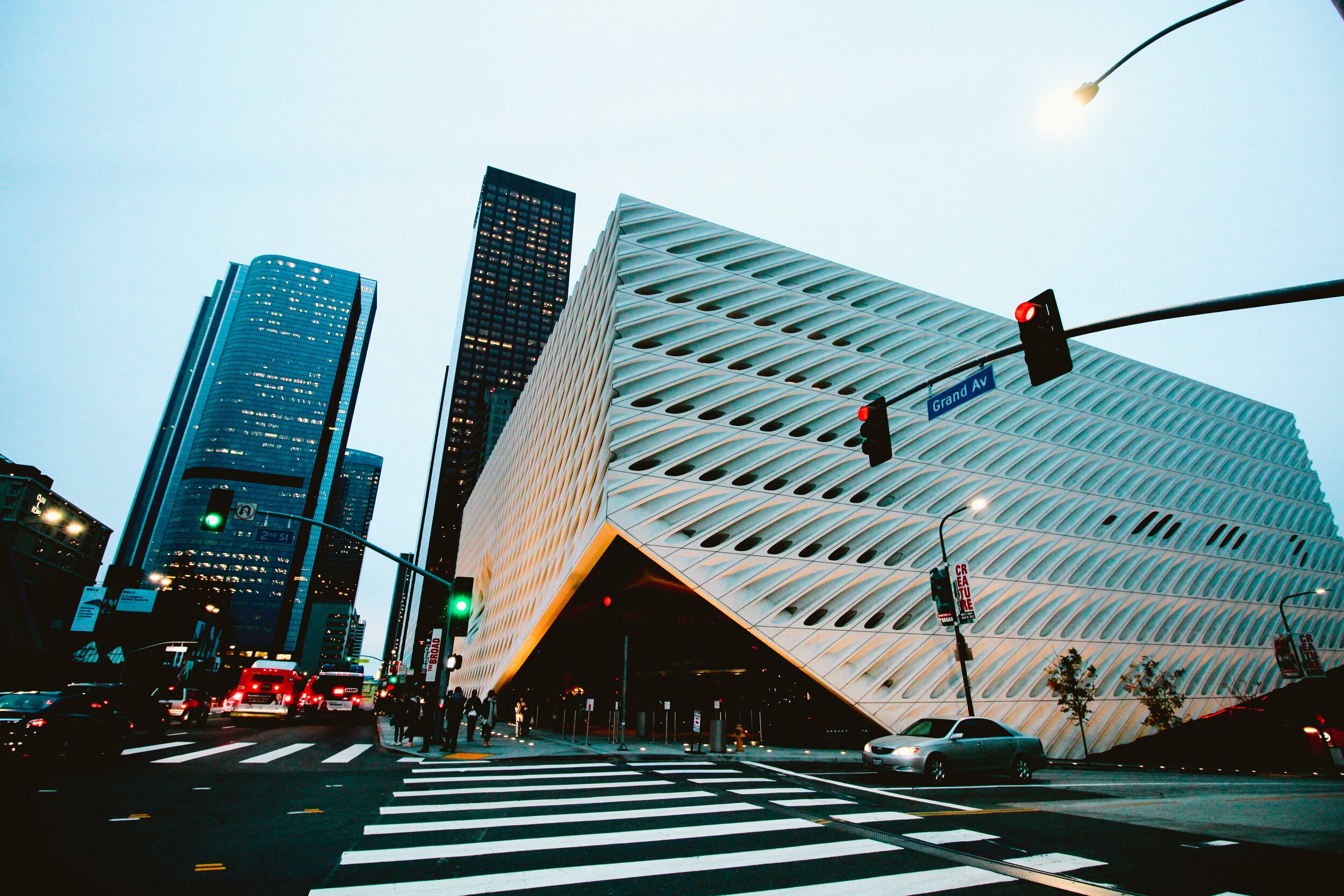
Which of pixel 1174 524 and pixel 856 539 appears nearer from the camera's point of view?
pixel 856 539

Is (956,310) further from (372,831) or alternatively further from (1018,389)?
(372,831)

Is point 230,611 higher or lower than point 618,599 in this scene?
higher

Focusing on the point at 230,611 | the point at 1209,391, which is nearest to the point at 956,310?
the point at 1209,391

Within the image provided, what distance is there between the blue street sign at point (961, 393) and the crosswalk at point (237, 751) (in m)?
15.9

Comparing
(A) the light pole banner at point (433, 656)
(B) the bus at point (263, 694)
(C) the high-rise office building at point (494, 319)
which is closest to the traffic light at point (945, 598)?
(A) the light pole banner at point (433, 656)

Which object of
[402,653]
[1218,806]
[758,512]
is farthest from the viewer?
[402,653]

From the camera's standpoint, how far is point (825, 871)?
625cm

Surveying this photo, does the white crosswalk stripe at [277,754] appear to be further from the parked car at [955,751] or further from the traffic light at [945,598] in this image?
the traffic light at [945,598]

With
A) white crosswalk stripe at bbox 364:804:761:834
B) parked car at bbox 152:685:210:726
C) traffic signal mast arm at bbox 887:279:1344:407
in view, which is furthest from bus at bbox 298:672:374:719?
traffic signal mast arm at bbox 887:279:1344:407

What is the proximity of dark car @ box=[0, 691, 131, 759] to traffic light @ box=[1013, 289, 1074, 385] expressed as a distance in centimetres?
1853

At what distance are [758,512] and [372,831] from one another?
856 inches

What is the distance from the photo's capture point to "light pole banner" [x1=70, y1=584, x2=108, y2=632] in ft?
126

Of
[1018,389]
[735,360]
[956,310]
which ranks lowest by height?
[735,360]

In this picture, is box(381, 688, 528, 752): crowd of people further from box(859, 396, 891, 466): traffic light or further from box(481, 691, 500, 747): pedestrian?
box(859, 396, 891, 466): traffic light
